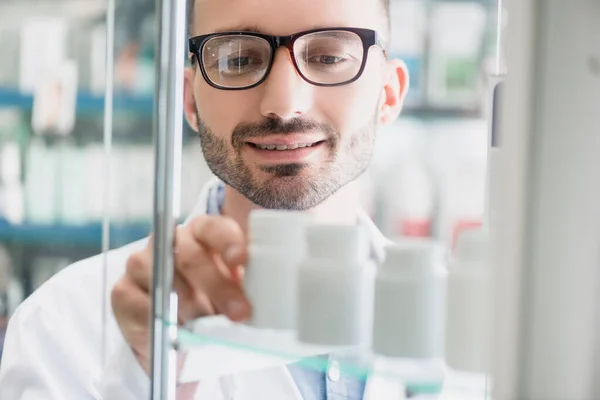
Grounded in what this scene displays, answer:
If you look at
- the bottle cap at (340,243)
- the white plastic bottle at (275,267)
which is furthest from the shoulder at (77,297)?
the bottle cap at (340,243)

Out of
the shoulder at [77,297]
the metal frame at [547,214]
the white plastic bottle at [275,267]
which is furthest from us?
the shoulder at [77,297]

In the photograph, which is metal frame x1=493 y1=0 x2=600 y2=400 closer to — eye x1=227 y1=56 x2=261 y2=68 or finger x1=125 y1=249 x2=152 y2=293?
eye x1=227 y1=56 x2=261 y2=68

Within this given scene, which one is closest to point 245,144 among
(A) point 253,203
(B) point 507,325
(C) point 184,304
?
(A) point 253,203

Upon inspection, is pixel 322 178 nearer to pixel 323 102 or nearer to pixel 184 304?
pixel 323 102

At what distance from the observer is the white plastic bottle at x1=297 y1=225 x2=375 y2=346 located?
765 mm

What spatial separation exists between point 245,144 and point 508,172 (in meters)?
0.41

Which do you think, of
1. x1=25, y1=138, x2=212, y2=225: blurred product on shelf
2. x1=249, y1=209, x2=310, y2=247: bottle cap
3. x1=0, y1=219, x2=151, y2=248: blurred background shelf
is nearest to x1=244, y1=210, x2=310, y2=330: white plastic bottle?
x1=249, y1=209, x2=310, y2=247: bottle cap

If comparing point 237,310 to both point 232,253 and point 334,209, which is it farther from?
point 334,209

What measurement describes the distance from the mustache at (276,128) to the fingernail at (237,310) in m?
0.22

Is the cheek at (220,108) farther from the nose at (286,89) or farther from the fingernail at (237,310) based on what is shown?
the fingernail at (237,310)

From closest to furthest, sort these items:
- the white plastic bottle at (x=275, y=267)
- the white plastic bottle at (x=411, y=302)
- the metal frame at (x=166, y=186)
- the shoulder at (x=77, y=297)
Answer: the white plastic bottle at (x=411, y=302)
the white plastic bottle at (x=275, y=267)
the metal frame at (x=166, y=186)
the shoulder at (x=77, y=297)

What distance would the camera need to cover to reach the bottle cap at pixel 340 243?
0.77 m

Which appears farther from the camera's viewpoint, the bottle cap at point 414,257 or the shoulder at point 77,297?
the shoulder at point 77,297

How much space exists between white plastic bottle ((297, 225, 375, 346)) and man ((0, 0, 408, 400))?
4cm
